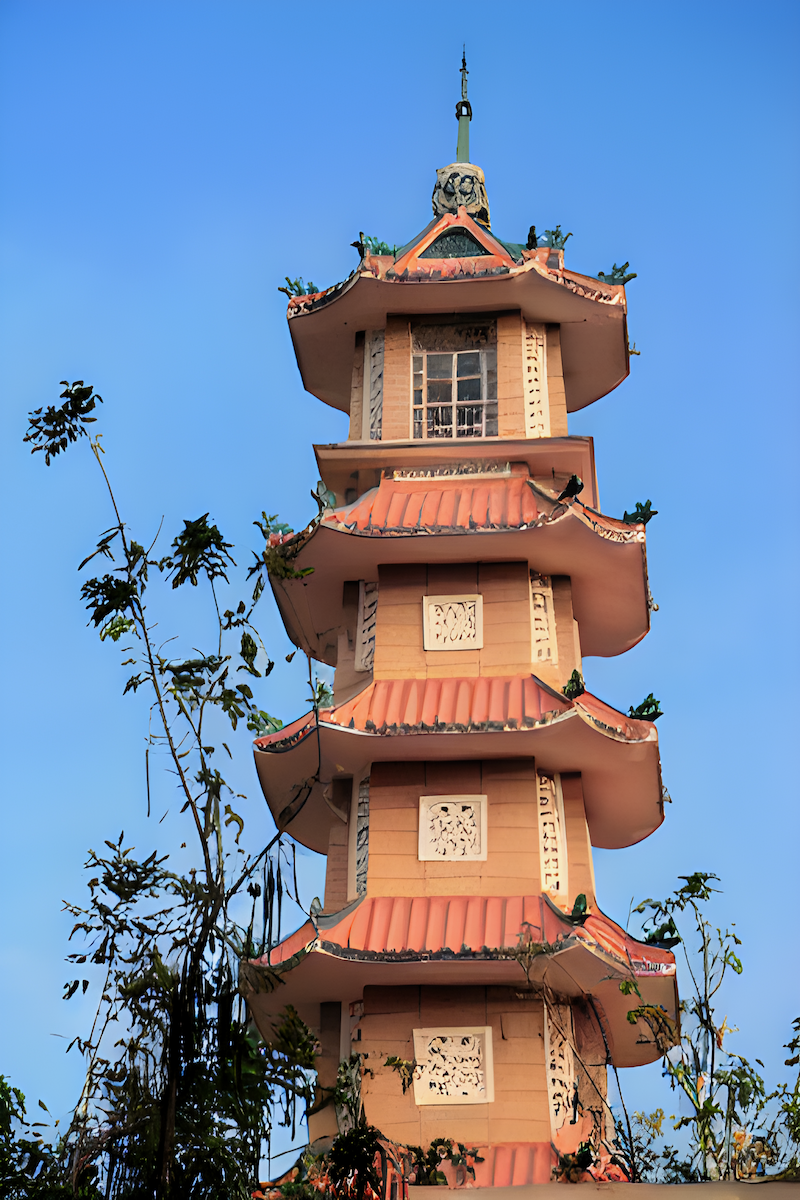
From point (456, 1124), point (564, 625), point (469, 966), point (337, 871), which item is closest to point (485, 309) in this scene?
point (564, 625)

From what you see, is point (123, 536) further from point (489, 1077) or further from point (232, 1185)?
point (489, 1077)

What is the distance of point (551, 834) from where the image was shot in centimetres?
1692

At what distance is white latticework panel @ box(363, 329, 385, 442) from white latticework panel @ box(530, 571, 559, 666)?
276 centimetres

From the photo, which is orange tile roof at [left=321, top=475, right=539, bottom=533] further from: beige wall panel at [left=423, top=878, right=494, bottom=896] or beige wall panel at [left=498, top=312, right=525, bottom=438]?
beige wall panel at [left=423, top=878, right=494, bottom=896]

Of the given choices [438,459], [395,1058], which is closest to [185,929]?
[395,1058]

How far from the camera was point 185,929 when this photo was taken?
459 inches

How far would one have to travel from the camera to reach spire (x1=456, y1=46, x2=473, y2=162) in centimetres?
2317

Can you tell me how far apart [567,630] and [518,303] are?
431cm

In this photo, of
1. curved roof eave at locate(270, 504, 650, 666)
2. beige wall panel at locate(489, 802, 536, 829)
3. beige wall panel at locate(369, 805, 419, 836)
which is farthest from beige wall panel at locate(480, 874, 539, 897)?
curved roof eave at locate(270, 504, 650, 666)

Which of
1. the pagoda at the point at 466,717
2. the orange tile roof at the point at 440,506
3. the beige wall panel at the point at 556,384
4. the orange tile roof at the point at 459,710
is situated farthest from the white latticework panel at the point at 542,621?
the beige wall panel at the point at 556,384

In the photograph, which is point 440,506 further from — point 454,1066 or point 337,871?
point 454,1066

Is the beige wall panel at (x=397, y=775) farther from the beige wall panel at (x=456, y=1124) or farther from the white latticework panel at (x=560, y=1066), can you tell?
the beige wall panel at (x=456, y=1124)

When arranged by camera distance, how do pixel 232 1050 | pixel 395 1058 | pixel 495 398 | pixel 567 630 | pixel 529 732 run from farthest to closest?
pixel 495 398
pixel 567 630
pixel 529 732
pixel 395 1058
pixel 232 1050

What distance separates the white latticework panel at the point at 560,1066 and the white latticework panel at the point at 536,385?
704 cm
